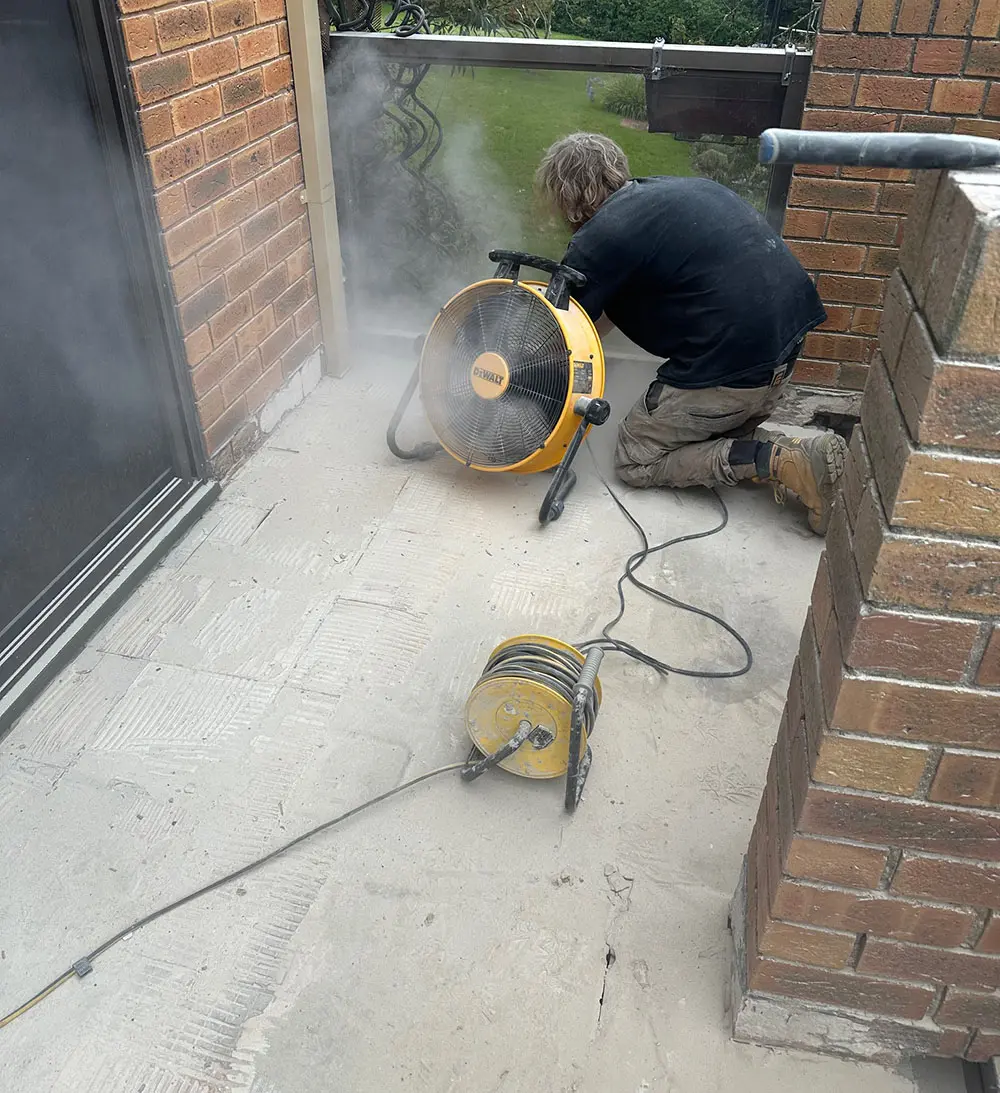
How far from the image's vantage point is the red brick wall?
9.23ft

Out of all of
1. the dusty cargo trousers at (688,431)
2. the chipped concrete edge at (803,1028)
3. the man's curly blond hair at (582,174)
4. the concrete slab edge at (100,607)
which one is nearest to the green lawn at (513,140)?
the man's curly blond hair at (582,174)

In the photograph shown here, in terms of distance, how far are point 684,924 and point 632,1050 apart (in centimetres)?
30

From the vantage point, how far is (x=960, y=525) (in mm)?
1062

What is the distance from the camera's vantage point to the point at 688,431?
3.45 metres

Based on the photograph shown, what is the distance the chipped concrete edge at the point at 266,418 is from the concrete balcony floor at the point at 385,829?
258 mm

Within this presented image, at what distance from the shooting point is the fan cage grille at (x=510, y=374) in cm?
306

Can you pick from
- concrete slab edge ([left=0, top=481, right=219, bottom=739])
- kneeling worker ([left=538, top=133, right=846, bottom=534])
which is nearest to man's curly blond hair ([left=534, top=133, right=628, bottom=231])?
kneeling worker ([left=538, top=133, right=846, bottom=534])

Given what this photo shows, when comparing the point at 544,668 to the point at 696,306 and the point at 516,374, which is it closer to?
the point at 516,374

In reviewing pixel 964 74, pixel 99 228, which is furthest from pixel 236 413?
pixel 964 74

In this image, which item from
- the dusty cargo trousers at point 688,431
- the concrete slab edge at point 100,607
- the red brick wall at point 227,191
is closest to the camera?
the concrete slab edge at point 100,607

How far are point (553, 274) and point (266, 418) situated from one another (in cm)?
143

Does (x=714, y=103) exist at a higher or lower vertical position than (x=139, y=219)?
higher

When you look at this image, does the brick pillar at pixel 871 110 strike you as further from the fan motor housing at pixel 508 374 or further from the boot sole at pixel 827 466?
the fan motor housing at pixel 508 374

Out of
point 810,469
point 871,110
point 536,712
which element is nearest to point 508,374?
point 810,469
